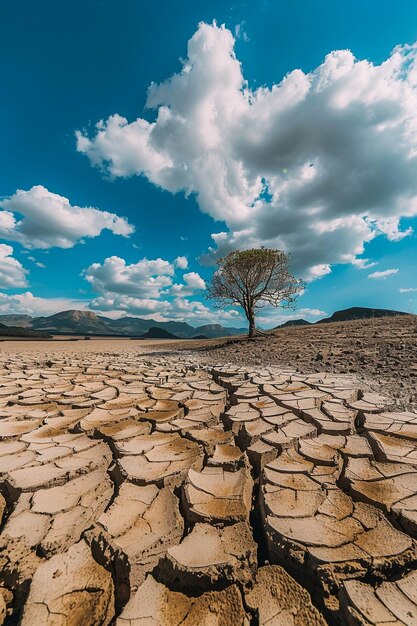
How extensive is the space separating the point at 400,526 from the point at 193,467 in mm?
1242

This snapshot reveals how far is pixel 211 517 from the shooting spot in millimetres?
Answer: 1438

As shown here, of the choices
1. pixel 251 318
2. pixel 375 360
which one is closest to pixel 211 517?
pixel 375 360

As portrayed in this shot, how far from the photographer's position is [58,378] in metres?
4.54

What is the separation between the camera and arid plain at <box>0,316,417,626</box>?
1046 millimetres

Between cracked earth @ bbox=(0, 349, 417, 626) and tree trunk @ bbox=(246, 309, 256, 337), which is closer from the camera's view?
cracked earth @ bbox=(0, 349, 417, 626)

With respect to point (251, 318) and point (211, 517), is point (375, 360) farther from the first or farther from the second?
point (251, 318)

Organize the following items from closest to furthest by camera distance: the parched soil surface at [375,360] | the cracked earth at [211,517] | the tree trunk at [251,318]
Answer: the cracked earth at [211,517] → the parched soil surface at [375,360] → the tree trunk at [251,318]

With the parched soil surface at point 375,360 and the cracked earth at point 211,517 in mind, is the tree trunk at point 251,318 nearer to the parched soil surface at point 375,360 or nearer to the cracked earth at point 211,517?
the parched soil surface at point 375,360

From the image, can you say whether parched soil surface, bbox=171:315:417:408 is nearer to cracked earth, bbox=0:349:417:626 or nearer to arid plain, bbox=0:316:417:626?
arid plain, bbox=0:316:417:626

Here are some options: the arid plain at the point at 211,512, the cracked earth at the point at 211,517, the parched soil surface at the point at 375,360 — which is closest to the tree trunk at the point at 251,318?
the parched soil surface at the point at 375,360

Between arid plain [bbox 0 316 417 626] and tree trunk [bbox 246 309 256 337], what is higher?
tree trunk [bbox 246 309 256 337]

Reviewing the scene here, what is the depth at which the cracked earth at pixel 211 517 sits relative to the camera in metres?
1.04

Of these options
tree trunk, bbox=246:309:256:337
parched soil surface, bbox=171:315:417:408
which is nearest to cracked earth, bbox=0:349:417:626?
parched soil surface, bbox=171:315:417:408

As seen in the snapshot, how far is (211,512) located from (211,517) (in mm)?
35
